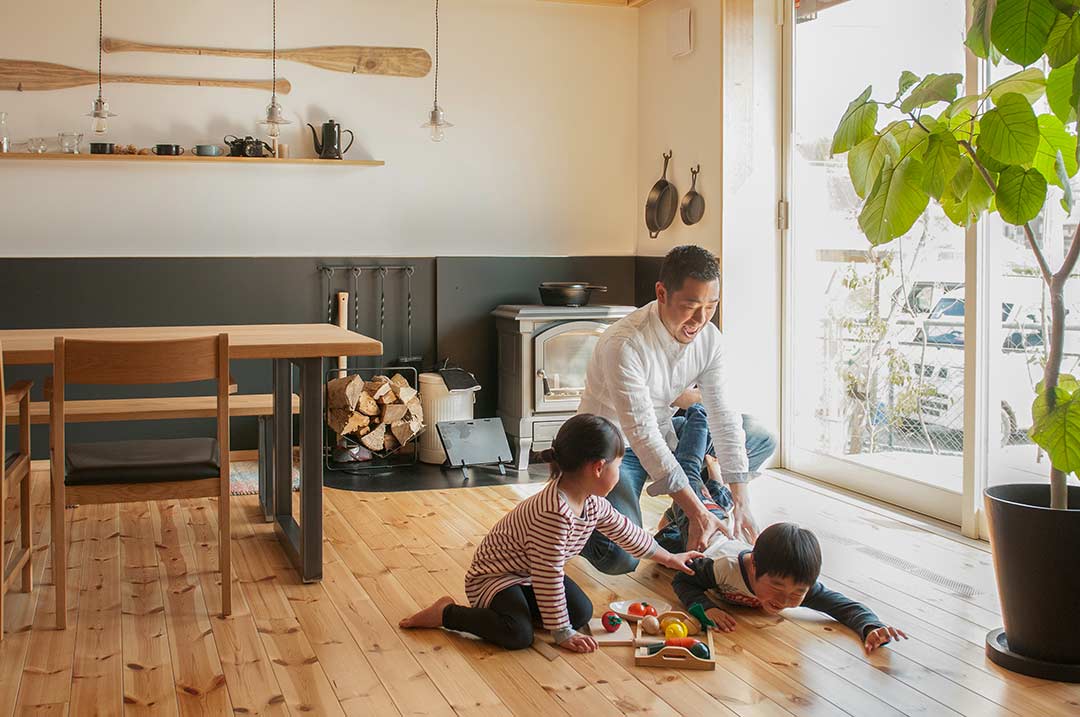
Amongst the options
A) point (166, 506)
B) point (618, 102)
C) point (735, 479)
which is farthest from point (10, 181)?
point (735, 479)

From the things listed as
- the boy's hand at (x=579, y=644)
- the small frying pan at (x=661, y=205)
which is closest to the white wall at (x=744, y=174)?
the small frying pan at (x=661, y=205)

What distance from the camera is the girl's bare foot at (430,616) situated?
9.84ft

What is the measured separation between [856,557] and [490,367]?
8.68ft

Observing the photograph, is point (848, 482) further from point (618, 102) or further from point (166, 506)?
point (166, 506)

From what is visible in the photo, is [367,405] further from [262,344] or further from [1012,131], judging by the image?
[1012,131]

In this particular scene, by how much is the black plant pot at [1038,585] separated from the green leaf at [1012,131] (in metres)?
0.87

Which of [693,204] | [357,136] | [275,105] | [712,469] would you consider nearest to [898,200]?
[712,469]

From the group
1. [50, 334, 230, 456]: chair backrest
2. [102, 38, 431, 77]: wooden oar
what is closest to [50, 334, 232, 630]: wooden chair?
[50, 334, 230, 456]: chair backrest

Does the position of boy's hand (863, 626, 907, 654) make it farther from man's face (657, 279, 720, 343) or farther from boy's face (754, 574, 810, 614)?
man's face (657, 279, 720, 343)

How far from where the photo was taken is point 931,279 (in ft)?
14.2

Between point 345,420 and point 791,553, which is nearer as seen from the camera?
point 791,553

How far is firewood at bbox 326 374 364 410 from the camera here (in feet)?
17.3

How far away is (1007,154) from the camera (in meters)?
2.60

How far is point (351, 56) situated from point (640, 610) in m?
3.65
